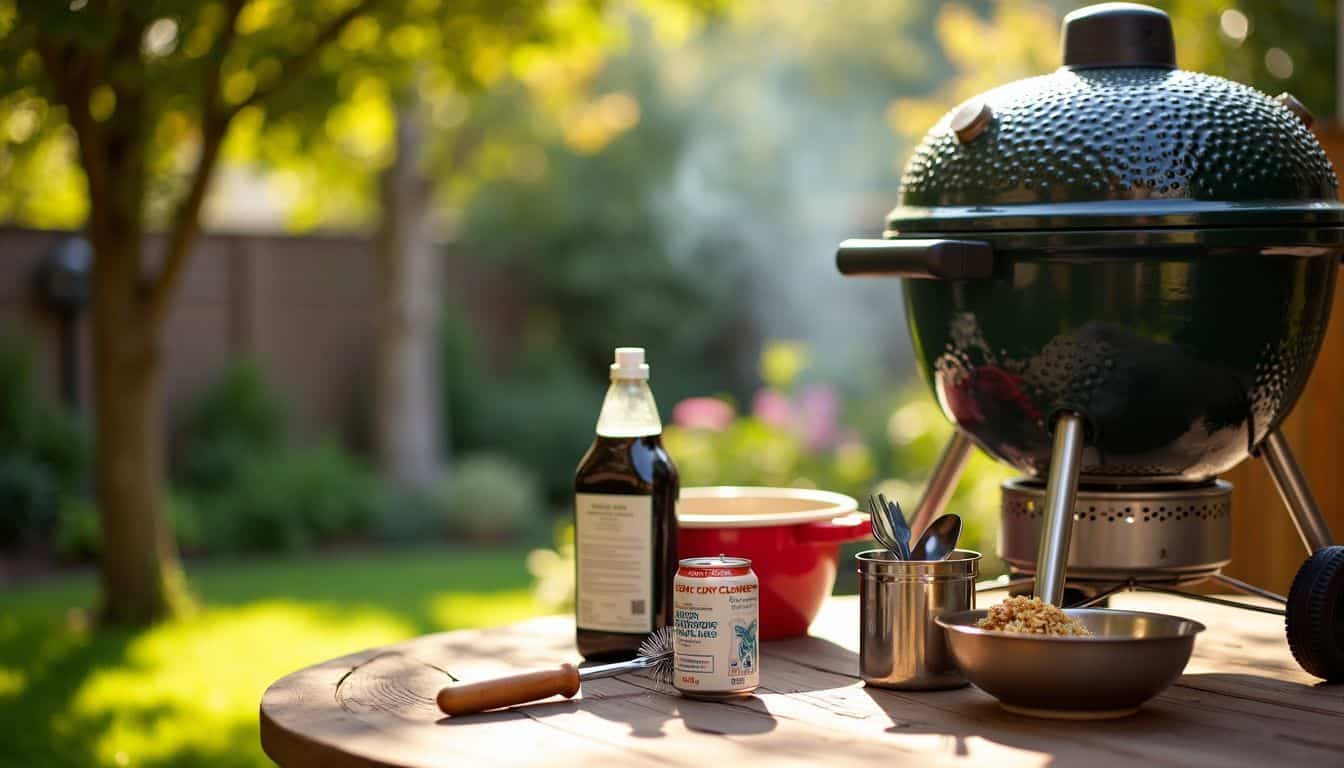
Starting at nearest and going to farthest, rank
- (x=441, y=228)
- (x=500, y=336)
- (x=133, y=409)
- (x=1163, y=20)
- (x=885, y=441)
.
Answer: (x=1163, y=20), (x=133, y=409), (x=885, y=441), (x=500, y=336), (x=441, y=228)

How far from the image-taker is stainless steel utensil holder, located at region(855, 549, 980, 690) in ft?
4.91

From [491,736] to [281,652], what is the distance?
3929mm

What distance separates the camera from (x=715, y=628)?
1483mm

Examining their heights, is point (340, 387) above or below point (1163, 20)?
below

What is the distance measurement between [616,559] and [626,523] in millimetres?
46

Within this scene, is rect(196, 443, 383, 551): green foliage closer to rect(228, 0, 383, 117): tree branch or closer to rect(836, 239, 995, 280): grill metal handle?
rect(228, 0, 383, 117): tree branch

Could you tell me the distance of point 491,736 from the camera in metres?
1.36

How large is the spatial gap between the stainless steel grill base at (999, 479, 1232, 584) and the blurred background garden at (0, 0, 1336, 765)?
7.87 ft

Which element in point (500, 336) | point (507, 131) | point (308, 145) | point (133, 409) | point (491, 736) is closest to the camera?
point (491, 736)

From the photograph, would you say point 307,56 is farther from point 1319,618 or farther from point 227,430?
point 227,430

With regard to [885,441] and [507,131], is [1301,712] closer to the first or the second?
[885,441]

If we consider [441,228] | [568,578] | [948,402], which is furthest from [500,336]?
[948,402]

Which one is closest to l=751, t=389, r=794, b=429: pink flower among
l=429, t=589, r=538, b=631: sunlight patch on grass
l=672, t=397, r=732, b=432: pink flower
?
l=672, t=397, r=732, b=432: pink flower

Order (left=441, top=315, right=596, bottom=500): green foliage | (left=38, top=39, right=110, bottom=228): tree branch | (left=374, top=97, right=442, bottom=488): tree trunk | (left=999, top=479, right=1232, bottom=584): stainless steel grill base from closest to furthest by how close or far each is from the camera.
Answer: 1. (left=999, top=479, right=1232, bottom=584): stainless steel grill base
2. (left=38, top=39, right=110, bottom=228): tree branch
3. (left=374, top=97, right=442, bottom=488): tree trunk
4. (left=441, top=315, right=596, bottom=500): green foliage
